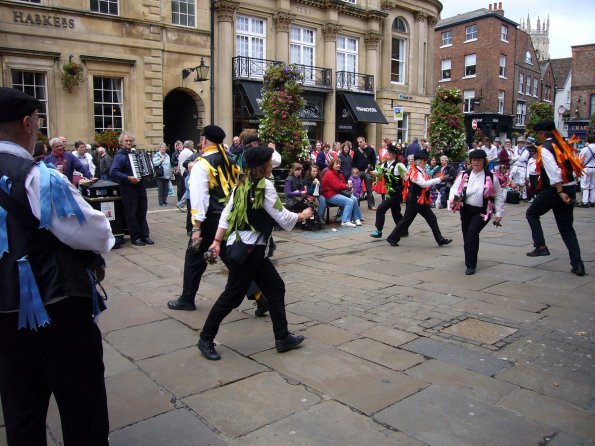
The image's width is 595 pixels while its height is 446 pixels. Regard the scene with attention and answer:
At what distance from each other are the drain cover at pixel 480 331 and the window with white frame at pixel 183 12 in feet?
62.3

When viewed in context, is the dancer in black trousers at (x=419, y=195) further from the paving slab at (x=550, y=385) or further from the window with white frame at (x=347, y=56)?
the window with white frame at (x=347, y=56)

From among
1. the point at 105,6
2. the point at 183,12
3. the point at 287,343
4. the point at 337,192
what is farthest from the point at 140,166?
the point at 183,12

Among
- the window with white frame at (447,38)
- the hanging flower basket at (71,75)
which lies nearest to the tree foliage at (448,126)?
the hanging flower basket at (71,75)

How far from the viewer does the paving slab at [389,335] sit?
4.69 m

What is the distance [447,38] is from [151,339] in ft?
150

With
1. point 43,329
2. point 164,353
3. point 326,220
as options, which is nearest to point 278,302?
point 164,353

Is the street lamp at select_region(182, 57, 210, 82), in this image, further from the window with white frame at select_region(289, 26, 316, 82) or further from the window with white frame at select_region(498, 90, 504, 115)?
the window with white frame at select_region(498, 90, 504, 115)

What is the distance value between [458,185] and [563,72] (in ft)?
190

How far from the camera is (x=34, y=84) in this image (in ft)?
58.2

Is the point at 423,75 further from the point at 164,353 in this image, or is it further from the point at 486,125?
the point at 164,353

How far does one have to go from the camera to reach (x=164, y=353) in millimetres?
4426

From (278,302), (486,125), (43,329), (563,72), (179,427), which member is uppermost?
(563,72)

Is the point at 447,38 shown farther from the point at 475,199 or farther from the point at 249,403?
the point at 249,403

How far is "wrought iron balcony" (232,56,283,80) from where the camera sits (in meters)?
22.9
